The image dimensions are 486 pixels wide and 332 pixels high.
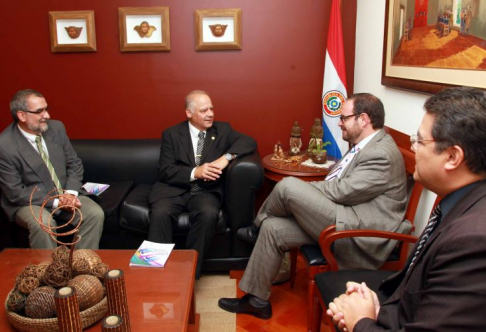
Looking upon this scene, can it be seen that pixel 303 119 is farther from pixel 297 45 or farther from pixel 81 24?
pixel 81 24

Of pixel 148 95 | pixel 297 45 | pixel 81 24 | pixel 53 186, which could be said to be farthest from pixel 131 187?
pixel 297 45

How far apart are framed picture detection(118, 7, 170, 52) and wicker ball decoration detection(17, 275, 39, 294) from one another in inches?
95.7

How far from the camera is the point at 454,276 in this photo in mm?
999

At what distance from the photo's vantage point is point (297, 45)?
140 inches

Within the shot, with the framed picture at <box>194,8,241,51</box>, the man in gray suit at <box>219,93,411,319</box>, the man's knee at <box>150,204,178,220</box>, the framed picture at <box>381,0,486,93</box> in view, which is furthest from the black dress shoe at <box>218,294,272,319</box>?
the framed picture at <box>194,8,241,51</box>

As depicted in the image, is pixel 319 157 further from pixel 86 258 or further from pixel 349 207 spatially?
pixel 86 258

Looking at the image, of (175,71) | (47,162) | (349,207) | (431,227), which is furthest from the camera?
(175,71)

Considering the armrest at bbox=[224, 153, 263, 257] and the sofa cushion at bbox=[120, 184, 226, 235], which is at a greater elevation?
the armrest at bbox=[224, 153, 263, 257]

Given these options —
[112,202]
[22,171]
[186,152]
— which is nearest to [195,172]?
[186,152]

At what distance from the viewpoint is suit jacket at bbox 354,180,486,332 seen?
0.96 m

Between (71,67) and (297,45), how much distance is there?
199cm

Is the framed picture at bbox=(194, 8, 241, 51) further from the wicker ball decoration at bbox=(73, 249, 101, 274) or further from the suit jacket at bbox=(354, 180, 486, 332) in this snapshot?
the suit jacket at bbox=(354, 180, 486, 332)

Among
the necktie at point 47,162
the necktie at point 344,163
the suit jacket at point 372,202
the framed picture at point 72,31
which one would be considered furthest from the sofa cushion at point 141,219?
the framed picture at point 72,31

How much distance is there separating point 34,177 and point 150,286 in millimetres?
1428
